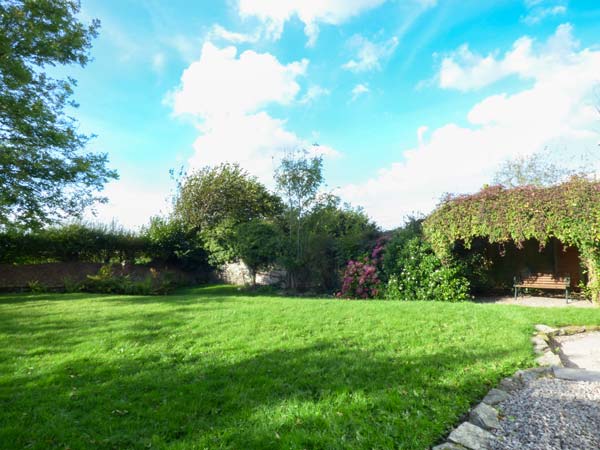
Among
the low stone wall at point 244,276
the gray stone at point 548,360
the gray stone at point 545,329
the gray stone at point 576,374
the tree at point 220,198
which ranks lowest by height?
the gray stone at point 576,374

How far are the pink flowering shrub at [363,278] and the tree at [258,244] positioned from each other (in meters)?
3.74

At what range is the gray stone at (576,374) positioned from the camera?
3568mm

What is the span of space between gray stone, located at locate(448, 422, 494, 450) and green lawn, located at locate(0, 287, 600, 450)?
0.11m

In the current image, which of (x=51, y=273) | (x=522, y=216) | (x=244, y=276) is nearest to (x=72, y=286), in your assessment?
(x=51, y=273)

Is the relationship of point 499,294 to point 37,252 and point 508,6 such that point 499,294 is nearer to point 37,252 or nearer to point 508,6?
point 508,6

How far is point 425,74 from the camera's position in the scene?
30.8 ft

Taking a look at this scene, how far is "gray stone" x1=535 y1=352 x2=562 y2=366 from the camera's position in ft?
13.3

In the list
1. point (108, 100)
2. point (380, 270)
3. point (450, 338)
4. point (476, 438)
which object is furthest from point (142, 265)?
point (476, 438)

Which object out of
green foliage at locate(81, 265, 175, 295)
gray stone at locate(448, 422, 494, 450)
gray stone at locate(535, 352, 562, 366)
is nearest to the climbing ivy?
gray stone at locate(535, 352, 562, 366)

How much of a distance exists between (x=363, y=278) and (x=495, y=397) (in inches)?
329

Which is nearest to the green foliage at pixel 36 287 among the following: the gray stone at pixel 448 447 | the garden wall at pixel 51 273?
the garden wall at pixel 51 273

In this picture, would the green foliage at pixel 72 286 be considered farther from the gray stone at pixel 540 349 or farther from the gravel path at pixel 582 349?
the gravel path at pixel 582 349

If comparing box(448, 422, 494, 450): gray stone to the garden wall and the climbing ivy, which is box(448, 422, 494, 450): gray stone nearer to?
the climbing ivy

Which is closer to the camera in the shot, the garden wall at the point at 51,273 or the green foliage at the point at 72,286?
the green foliage at the point at 72,286
